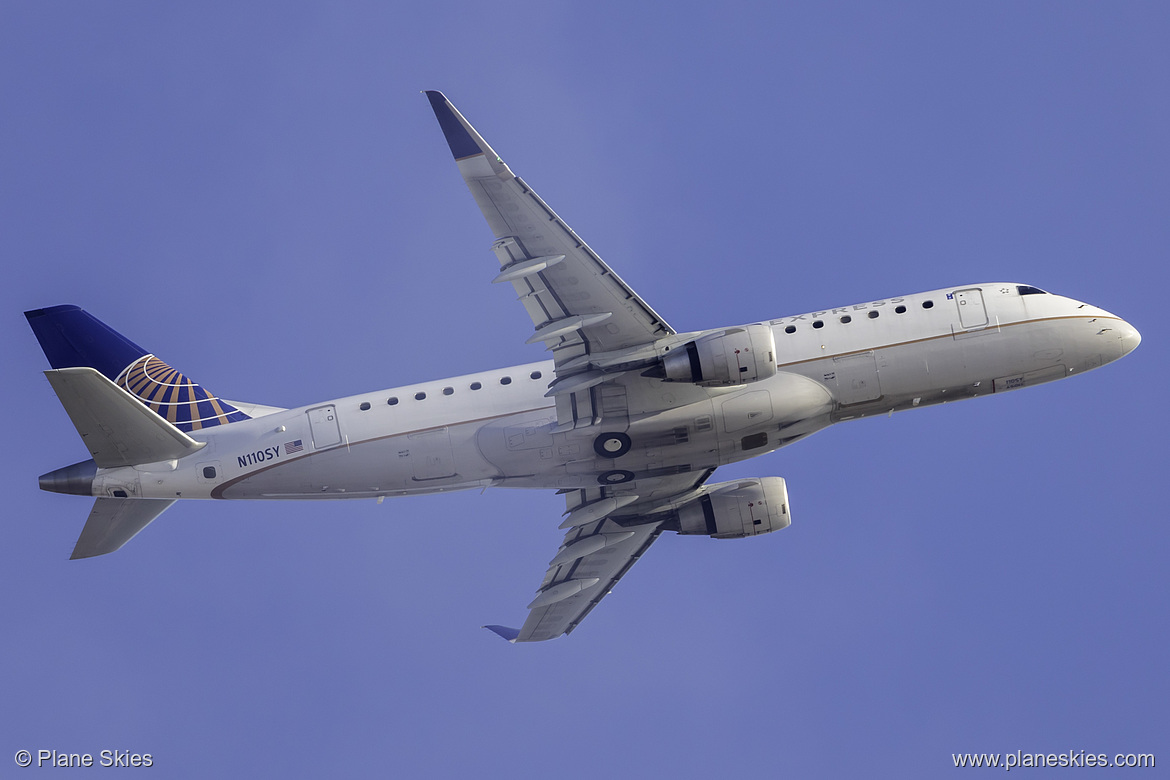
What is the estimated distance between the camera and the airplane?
33375mm

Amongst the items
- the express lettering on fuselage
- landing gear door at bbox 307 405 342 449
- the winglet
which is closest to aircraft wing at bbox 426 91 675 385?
the winglet

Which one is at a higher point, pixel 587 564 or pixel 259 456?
pixel 259 456

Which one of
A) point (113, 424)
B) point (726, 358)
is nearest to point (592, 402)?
point (726, 358)

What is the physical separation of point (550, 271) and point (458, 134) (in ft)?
15.8

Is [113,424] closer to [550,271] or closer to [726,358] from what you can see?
[550,271]

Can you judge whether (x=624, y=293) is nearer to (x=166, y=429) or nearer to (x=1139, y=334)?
(x=166, y=429)

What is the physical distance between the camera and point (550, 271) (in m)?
32.0

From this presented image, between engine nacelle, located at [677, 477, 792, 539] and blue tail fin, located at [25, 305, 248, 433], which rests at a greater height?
blue tail fin, located at [25, 305, 248, 433]

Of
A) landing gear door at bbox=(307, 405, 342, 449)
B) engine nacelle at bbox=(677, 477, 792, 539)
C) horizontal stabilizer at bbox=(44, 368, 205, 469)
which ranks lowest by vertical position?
engine nacelle at bbox=(677, 477, 792, 539)

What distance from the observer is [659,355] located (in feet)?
110

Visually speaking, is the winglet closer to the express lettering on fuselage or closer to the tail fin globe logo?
the express lettering on fuselage

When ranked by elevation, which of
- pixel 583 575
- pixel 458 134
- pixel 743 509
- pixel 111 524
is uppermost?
pixel 458 134

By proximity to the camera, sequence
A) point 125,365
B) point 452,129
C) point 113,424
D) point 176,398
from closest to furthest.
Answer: point 452,129 → point 113,424 → point 176,398 → point 125,365

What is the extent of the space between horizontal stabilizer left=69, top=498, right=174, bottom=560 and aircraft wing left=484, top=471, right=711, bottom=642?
44.2ft
